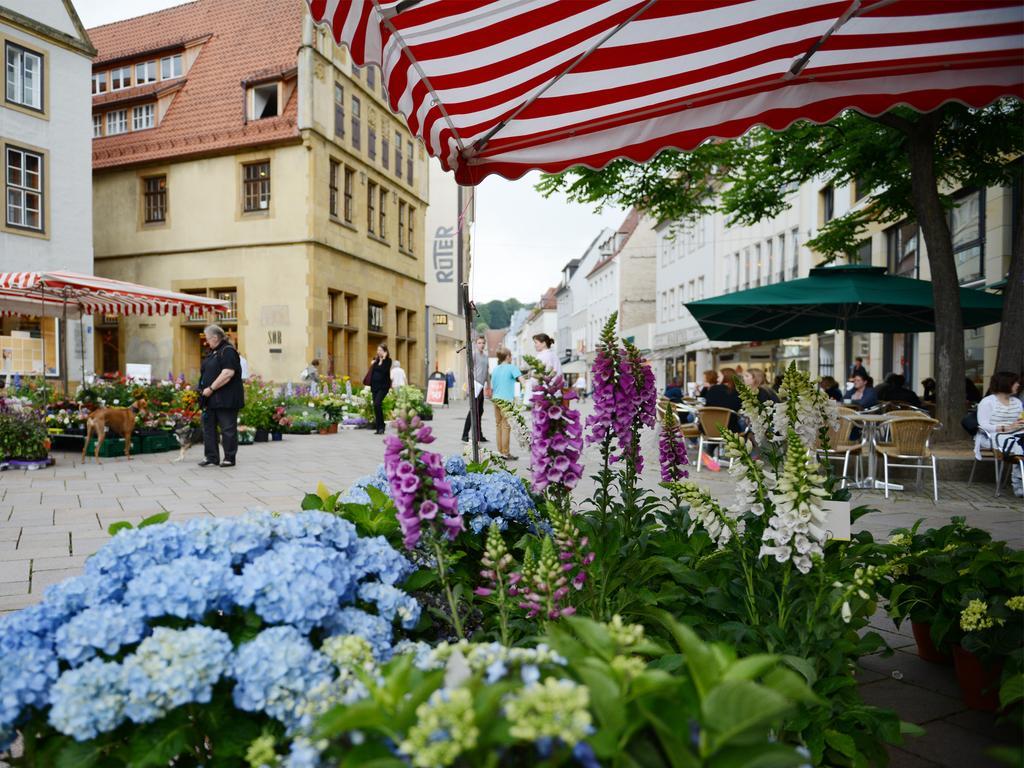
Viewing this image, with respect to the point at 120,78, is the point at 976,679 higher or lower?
lower

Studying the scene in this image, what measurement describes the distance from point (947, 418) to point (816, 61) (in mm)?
7308

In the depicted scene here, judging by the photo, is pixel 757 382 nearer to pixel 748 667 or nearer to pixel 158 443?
pixel 158 443

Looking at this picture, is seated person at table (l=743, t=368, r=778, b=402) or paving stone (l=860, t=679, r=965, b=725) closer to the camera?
paving stone (l=860, t=679, r=965, b=725)

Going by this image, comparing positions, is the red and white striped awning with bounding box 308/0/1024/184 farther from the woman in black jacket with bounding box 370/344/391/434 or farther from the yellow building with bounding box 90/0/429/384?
the yellow building with bounding box 90/0/429/384

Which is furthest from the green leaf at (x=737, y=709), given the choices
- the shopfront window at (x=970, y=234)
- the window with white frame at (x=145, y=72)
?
the window with white frame at (x=145, y=72)

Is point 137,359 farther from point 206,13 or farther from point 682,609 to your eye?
point 682,609

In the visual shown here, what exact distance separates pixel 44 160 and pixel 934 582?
21675 millimetres

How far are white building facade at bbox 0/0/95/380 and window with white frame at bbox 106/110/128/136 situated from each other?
6.52 m

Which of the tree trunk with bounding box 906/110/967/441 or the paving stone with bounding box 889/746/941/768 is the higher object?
the tree trunk with bounding box 906/110/967/441

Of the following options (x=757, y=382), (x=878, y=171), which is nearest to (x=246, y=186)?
(x=757, y=382)

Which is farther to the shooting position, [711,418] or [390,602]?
[711,418]

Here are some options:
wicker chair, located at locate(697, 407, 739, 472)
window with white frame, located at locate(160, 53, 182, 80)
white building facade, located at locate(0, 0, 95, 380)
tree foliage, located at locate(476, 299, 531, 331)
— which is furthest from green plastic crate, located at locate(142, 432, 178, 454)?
tree foliage, located at locate(476, 299, 531, 331)

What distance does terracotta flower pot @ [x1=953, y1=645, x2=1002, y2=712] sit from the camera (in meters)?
2.49

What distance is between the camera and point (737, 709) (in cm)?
94
